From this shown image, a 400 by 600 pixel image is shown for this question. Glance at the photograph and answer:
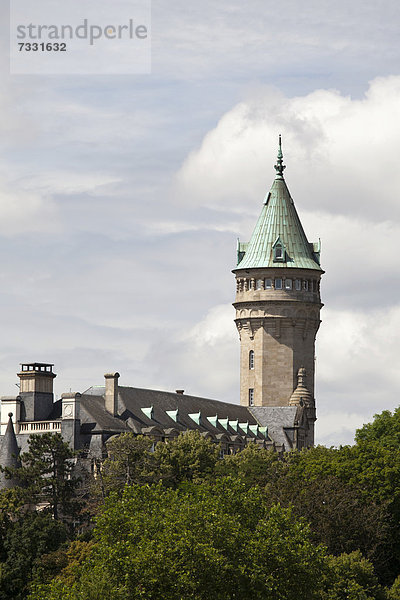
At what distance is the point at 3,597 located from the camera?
83125mm

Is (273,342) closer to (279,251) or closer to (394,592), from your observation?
(279,251)

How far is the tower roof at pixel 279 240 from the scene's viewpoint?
165m

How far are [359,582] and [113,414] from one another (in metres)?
48.7

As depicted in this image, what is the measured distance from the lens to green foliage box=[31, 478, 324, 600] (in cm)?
6275

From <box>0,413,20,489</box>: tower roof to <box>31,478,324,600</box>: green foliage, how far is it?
38.0 m

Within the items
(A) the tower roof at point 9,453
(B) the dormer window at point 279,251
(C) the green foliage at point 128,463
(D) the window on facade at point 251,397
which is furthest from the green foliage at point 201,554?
(D) the window on facade at point 251,397

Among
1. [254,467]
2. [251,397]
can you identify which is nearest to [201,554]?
[254,467]

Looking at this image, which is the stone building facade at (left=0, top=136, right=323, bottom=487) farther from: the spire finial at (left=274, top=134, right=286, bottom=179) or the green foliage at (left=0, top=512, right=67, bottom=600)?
the green foliage at (left=0, top=512, right=67, bottom=600)

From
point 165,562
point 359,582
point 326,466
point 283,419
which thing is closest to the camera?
point 165,562

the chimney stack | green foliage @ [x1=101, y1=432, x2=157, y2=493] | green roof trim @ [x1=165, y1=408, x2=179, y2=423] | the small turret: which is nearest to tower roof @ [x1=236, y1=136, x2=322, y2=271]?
the small turret

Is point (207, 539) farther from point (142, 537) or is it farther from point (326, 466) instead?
point (326, 466)

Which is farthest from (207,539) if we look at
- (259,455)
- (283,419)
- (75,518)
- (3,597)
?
(283,419)

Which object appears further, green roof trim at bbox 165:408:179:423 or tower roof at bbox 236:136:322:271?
tower roof at bbox 236:136:322:271

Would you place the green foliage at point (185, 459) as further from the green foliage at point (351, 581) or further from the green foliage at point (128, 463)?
the green foliage at point (351, 581)
